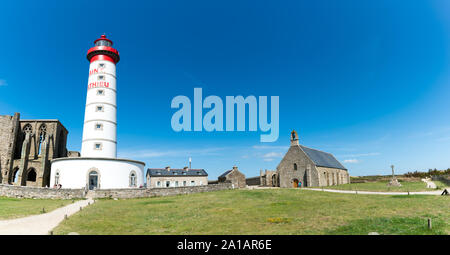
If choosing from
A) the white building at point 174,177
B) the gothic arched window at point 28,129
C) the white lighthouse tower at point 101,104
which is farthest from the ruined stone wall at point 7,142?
the white building at point 174,177

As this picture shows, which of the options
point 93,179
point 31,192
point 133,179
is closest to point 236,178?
point 133,179

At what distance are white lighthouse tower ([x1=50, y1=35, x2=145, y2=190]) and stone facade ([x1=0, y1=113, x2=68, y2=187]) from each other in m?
9.72

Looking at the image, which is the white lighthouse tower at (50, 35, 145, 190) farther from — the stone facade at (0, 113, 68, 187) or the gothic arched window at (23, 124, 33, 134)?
the gothic arched window at (23, 124, 33, 134)

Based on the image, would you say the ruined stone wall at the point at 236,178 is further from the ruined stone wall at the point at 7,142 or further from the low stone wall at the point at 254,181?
the ruined stone wall at the point at 7,142

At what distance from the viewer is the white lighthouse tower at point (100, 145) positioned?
27.6m

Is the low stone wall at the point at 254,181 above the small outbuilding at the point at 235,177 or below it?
below

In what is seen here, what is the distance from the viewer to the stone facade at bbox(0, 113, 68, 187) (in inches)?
1404

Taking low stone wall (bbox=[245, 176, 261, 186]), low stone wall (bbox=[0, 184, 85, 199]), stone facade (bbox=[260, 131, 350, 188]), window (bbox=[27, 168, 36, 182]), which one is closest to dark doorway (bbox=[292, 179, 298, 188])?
stone facade (bbox=[260, 131, 350, 188])

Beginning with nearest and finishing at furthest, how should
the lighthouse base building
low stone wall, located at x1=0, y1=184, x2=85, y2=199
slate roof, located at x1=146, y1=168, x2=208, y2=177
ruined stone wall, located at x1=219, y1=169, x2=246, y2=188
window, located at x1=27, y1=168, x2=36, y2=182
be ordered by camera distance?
low stone wall, located at x1=0, y1=184, x2=85, y2=199 < the lighthouse base building < window, located at x1=27, y1=168, x2=36, y2=182 < ruined stone wall, located at x1=219, y1=169, x2=246, y2=188 < slate roof, located at x1=146, y1=168, x2=208, y2=177

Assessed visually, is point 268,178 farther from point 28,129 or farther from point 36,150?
point 28,129

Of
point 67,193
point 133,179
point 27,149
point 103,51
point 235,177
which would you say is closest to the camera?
point 67,193

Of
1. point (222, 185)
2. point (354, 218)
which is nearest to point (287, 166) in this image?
point (222, 185)

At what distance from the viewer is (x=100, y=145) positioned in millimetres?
30078

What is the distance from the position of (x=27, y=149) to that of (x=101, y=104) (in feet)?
52.5
